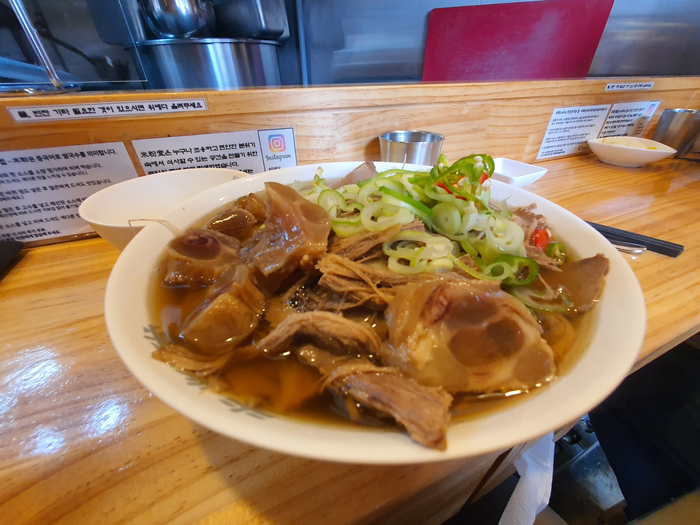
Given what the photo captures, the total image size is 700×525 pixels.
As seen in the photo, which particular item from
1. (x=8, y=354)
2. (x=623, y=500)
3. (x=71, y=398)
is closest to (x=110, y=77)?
(x=8, y=354)

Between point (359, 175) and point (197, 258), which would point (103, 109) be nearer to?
point (197, 258)

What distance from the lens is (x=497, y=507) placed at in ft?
6.36

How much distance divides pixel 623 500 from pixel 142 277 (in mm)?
→ 3084

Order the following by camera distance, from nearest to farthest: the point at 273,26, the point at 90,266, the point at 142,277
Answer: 1. the point at 142,277
2. the point at 90,266
3. the point at 273,26

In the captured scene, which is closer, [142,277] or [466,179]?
[142,277]

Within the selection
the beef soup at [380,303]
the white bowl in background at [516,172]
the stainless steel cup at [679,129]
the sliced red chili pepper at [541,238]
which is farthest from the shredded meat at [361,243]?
the stainless steel cup at [679,129]

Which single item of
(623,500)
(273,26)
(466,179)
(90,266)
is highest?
(273,26)

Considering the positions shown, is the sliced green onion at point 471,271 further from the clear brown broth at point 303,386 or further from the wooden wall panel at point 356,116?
the wooden wall panel at point 356,116

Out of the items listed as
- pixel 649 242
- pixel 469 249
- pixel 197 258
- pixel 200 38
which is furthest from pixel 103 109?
pixel 649 242

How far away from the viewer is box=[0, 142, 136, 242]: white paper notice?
1560 millimetres

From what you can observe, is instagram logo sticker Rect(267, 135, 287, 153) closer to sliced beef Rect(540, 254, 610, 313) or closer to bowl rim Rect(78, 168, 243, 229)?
bowl rim Rect(78, 168, 243, 229)

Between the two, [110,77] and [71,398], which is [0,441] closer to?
[71,398]

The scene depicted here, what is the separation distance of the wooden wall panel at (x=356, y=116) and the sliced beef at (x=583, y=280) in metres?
1.58

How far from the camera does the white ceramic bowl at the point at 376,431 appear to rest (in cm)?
57
